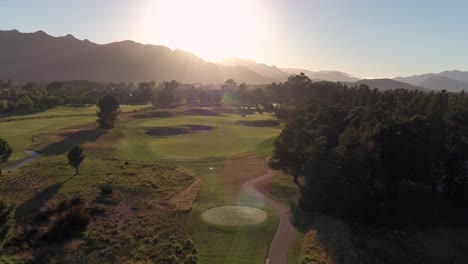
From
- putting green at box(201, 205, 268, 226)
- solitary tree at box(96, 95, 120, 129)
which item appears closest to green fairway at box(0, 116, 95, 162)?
solitary tree at box(96, 95, 120, 129)

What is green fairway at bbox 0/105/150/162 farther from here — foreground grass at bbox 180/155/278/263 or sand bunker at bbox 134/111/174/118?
foreground grass at bbox 180/155/278/263

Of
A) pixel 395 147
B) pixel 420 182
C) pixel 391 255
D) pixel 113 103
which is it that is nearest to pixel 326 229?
pixel 391 255

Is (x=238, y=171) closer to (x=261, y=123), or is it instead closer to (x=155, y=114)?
(x=261, y=123)

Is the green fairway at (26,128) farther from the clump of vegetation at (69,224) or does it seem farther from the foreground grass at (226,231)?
the foreground grass at (226,231)

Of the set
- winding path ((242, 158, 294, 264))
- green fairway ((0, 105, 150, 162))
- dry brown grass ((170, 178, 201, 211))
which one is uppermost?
winding path ((242, 158, 294, 264))

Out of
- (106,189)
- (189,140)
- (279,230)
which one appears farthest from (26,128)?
(279,230)

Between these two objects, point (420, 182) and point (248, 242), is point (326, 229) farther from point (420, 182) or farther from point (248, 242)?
point (420, 182)

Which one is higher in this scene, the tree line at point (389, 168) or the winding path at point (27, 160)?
the tree line at point (389, 168)

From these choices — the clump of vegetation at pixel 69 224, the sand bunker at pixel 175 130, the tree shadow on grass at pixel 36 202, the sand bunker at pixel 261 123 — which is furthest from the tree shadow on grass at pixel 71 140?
the sand bunker at pixel 261 123
